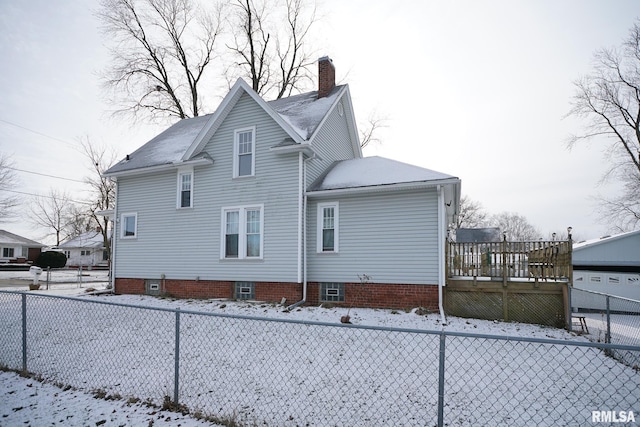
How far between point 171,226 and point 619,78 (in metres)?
29.7

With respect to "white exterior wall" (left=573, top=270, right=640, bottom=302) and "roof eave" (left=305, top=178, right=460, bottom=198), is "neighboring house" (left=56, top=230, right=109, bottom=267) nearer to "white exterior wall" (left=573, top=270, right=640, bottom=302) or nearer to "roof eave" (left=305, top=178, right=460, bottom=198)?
"roof eave" (left=305, top=178, right=460, bottom=198)

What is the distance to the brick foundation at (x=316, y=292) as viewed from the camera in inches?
450

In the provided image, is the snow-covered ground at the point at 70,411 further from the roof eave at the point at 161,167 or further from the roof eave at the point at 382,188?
the roof eave at the point at 161,167

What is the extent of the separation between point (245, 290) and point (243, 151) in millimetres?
5054

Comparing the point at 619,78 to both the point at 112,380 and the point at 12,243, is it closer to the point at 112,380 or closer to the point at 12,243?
the point at 112,380

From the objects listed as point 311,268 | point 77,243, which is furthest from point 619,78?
point 77,243

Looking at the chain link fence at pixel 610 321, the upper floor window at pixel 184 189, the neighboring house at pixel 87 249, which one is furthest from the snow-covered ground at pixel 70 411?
the neighboring house at pixel 87 249

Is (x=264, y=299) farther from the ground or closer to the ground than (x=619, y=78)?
closer to the ground

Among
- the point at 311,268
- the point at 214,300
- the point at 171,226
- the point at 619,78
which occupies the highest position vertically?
the point at 619,78

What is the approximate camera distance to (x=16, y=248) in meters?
49.8

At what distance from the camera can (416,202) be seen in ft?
38.0

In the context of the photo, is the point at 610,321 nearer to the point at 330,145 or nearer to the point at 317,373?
the point at 317,373

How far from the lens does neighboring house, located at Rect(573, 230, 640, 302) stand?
17.1m

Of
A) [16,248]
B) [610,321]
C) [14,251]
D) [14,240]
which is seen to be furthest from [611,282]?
[14,251]
